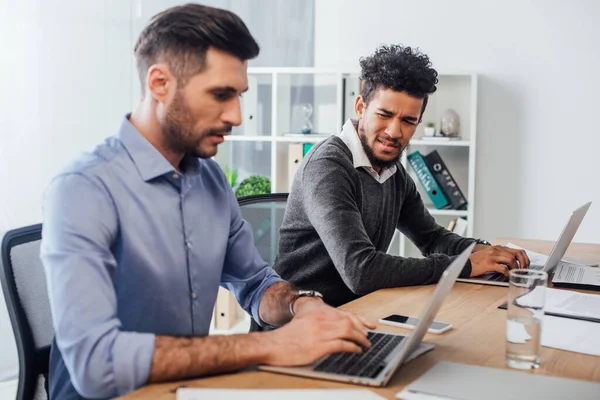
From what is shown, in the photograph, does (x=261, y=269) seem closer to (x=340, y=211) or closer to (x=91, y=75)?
(x=340, y=211)

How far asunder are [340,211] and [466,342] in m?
0.65

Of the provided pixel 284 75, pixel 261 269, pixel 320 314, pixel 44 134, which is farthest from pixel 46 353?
pixel 284 75

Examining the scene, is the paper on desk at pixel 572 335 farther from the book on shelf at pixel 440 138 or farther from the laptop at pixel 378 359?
the book on shelf at pixel 440 138

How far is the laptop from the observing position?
1.17 m

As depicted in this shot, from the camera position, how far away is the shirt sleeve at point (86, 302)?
1176 millimetres

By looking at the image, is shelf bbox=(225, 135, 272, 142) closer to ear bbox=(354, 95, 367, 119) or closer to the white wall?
the white wall

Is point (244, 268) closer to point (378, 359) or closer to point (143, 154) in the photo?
point (143, 154)

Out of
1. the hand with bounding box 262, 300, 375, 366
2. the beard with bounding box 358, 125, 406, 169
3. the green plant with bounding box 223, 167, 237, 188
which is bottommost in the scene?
the hand with bounding box 262, 300, 375, 366

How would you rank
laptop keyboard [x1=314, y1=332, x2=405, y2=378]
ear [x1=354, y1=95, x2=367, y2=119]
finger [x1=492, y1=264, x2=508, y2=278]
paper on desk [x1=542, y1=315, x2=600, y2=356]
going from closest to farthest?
laptop keyboard [x1=314, y1=332, x2=405, y2=378] < paper on desk [x1=542, y1=315, x2=600, y2=356] < finger [x1=492, y1=264, x2=508, y2=278] < ear [x1=354, y1=95, x2=367, y2=119]

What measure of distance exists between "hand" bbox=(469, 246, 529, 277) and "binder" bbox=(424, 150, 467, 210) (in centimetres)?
195

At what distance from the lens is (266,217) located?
2.35 m

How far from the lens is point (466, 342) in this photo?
1.44 meters

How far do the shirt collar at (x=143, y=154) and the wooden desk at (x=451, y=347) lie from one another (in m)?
0.43

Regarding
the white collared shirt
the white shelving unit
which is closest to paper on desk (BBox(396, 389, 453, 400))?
the white collared shirt
